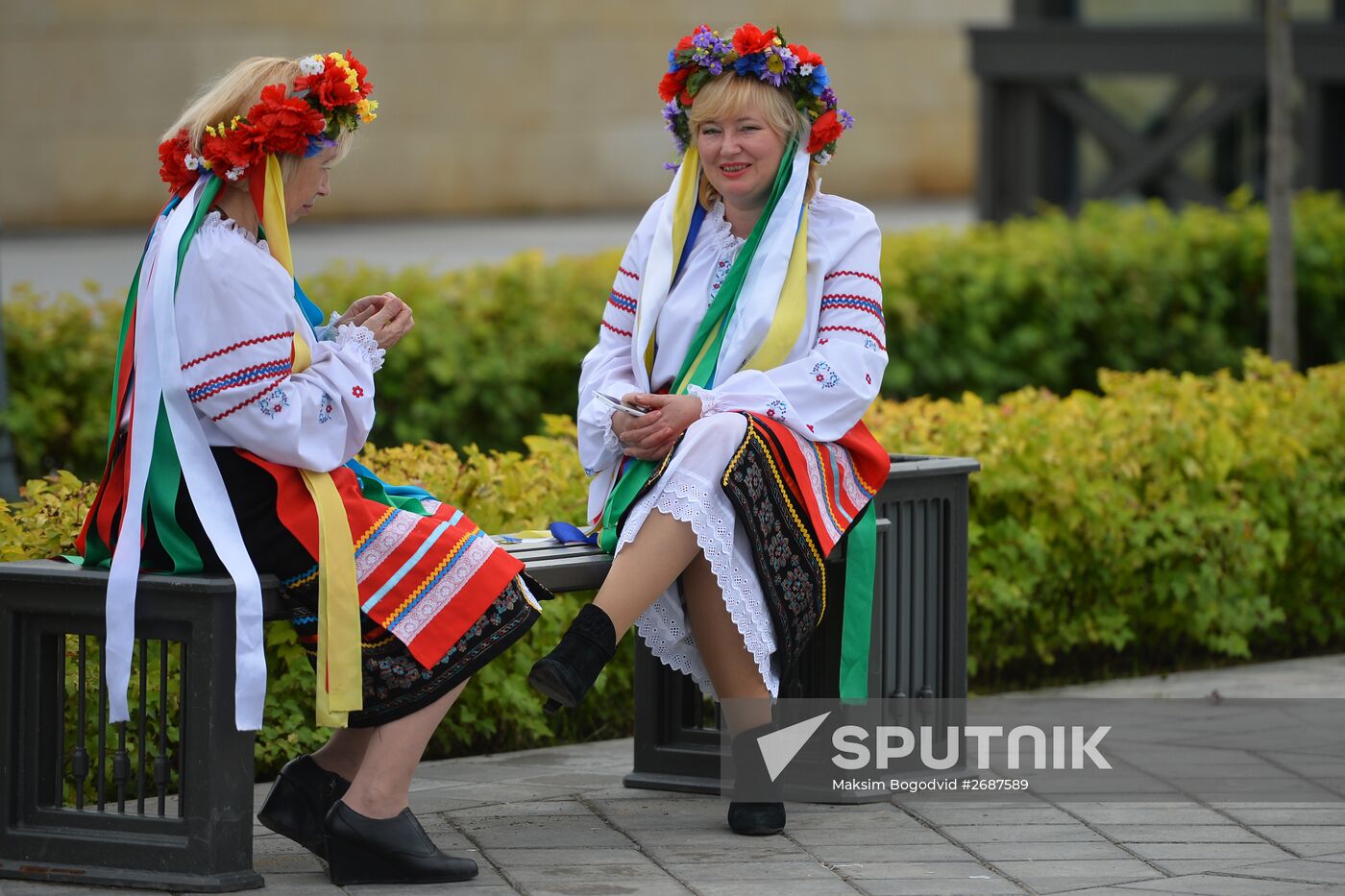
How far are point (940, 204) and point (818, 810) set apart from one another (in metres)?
16.8

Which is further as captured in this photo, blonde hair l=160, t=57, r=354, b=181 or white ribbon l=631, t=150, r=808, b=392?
white ribbon l=631, t=150, r=808, b=392

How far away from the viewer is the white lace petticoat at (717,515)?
4.12m

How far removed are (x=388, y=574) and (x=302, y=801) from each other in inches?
21.8

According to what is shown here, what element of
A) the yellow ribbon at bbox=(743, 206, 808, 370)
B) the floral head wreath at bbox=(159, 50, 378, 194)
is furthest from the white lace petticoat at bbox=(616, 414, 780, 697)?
the floral head wreath at bbox=(159, 50, 378, 194)

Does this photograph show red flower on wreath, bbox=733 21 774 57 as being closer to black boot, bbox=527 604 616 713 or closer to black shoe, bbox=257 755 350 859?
black boot, bbox=527 604 616 713

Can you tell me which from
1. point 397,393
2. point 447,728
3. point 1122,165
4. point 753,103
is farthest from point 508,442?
point 1122,165

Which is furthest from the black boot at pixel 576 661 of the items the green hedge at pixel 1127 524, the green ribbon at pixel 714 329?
the green hedge at pixel 1127 524

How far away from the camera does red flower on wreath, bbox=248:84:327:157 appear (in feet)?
12.2

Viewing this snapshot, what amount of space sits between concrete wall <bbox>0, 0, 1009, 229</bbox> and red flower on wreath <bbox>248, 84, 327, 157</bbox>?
1349 cm

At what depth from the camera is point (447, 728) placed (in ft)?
16.7

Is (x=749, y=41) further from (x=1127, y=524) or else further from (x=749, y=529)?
(x=1127, y=524)

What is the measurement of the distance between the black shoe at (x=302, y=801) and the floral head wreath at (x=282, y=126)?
1156 mm

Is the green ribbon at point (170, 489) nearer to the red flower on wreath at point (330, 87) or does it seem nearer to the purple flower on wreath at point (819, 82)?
the red flower on wreath at point (330, 87)

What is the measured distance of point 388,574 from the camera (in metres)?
3.80
